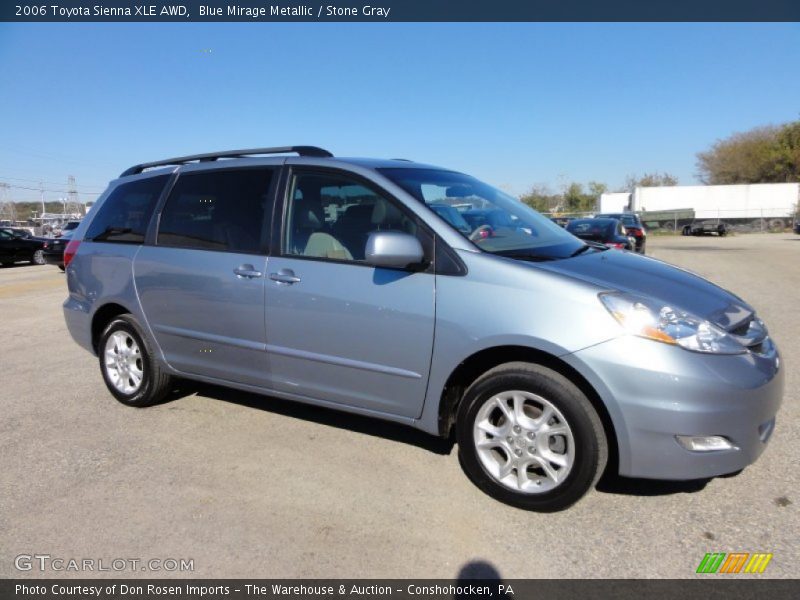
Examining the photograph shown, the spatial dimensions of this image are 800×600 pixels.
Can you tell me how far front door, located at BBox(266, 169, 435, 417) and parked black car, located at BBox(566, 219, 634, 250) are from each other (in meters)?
8.47

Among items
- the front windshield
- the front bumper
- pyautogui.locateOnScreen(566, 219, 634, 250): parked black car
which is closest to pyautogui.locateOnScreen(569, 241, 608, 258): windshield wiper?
the front windshield

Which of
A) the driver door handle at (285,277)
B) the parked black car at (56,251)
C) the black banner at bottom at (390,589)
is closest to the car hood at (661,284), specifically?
the black banner at bottom at (390,589)

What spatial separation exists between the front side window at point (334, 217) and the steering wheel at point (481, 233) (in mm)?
393

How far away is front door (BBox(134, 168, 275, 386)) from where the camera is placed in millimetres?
3770

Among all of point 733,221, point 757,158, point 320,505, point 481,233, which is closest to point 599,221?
point 481,233

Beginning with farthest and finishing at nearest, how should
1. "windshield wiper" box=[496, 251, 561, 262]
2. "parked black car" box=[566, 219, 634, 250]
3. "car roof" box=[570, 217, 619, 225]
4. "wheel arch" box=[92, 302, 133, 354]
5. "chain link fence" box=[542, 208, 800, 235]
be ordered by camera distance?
"chain link fence" box=[542, 208, 800, 235] → "car roof" box=[570, 217, 619, 225] → "parked black car" box=[566, 219, 634, 250] → "wheel arch" box=[92, 302, 133, 354] → "windshield wiper" box=[496, 251, 561, 262]

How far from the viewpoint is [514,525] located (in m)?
2.86

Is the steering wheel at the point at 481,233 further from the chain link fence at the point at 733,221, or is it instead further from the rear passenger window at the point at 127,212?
the chain link fence at the point at 733,221

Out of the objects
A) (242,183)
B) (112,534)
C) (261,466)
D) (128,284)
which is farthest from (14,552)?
(242,183)

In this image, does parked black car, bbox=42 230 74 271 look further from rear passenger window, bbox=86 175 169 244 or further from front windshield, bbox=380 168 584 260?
front windshield, bbox=380 168 584 260

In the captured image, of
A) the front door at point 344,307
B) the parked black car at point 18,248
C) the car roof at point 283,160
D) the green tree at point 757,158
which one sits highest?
the green tree at point 757,158

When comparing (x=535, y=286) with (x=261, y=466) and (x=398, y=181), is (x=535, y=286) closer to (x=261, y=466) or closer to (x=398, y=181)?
(x=398, y=181)

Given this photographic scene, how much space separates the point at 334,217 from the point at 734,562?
2.75 metres

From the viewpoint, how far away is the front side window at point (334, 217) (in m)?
3.45
